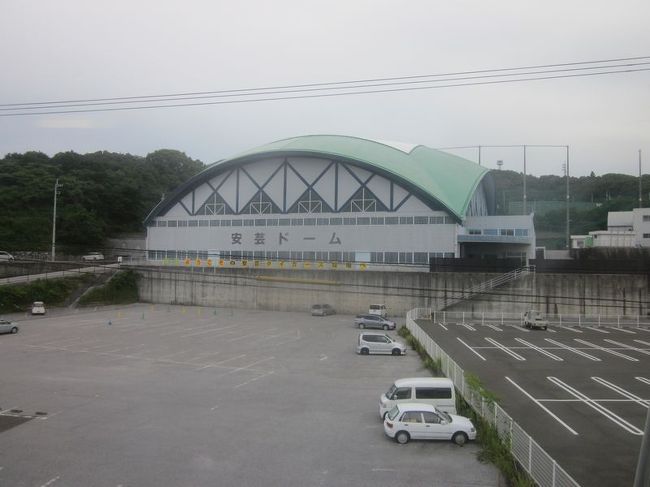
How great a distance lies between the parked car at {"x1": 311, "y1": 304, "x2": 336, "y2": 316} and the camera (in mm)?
34688

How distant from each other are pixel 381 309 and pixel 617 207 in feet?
177

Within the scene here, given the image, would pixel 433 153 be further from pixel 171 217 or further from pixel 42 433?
pixel 42 433

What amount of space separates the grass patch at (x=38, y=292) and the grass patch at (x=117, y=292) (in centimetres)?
121

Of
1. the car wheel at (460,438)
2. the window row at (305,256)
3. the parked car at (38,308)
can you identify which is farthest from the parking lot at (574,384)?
the parked car at (38,308)

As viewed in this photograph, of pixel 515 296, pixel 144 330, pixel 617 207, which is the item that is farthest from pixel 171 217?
pixel 617 207

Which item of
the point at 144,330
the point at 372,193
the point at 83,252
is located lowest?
the point at 144,330

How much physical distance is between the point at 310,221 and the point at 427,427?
30907mm

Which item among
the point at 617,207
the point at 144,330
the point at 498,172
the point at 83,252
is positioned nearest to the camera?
the point at 144,330

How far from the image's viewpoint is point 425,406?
37.4 feet

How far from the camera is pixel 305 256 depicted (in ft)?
134

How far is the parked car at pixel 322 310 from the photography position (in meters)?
34.7

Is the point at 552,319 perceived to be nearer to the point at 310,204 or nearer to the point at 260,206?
the point at 310,204

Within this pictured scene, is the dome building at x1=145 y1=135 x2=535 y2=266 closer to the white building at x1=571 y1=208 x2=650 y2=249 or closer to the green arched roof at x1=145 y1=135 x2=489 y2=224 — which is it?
the green arched roof at x1=145 y1=135 x2=489 y2=224

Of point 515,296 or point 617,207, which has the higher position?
point 617,207
